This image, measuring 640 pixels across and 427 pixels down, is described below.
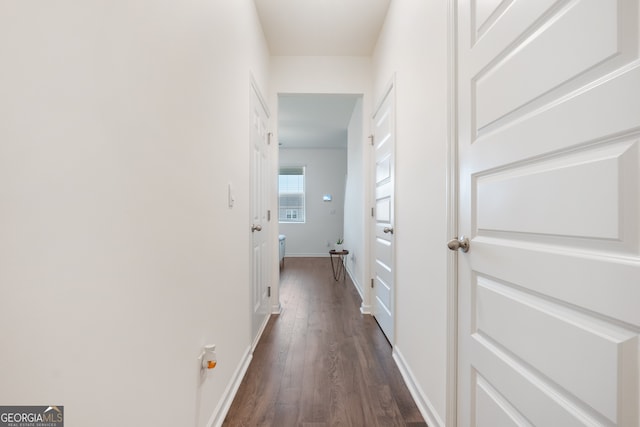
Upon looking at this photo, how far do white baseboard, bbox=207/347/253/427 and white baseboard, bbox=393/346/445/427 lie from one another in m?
1.01

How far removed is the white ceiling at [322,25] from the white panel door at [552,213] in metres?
1.70

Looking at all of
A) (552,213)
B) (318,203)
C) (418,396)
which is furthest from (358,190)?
(318,203)

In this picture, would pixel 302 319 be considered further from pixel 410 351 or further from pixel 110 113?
pixel 110 113

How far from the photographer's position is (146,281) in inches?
35.0

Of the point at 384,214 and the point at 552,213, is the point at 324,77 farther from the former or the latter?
the point at 552,213

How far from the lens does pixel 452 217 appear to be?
1.25 meters

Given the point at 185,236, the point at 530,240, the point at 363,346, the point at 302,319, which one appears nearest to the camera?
the point at 530,240

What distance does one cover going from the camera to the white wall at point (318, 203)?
24.7ft

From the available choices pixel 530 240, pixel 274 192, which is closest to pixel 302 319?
pixel 274 192

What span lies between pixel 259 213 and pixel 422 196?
4.71ft

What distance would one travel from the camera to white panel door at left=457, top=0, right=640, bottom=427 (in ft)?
1.93

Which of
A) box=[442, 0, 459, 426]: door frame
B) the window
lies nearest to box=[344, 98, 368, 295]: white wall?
box=[442, 0, 459, 426]: door frame

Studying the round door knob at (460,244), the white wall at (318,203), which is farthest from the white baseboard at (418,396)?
the white wall at (318,203)

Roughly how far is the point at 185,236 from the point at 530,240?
1126 mm
